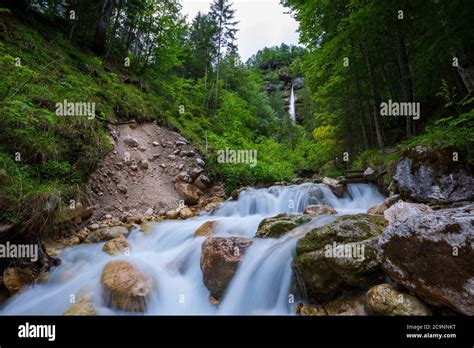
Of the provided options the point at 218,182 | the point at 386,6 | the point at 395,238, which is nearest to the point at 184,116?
the point at 218,182

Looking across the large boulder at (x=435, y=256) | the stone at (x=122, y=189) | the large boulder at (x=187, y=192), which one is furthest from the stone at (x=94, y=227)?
the large boulder at (x=435, y=256)

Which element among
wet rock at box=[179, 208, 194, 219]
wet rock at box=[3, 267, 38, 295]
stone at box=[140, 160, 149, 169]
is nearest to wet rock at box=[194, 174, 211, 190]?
wet rock at box=[179, 208, 194, 219]

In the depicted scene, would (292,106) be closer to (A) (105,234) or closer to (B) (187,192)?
(B) (187,192)

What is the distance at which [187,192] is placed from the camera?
9625mm

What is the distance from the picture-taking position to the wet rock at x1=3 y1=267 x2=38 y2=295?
4387 mm

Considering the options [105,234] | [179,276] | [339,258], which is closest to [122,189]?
[105,234]

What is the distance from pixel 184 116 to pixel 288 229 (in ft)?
42.2

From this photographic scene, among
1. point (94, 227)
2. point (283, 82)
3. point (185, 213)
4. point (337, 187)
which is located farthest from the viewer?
point (283, 82)

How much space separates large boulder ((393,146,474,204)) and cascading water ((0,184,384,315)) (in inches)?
94.0

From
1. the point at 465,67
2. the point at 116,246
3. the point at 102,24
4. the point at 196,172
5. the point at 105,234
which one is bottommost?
the point at 116,246

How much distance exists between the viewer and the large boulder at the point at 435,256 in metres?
2.56

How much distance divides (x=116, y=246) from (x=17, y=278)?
1.81 metres

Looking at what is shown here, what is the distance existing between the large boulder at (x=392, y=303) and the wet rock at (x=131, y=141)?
9266 millimetres
